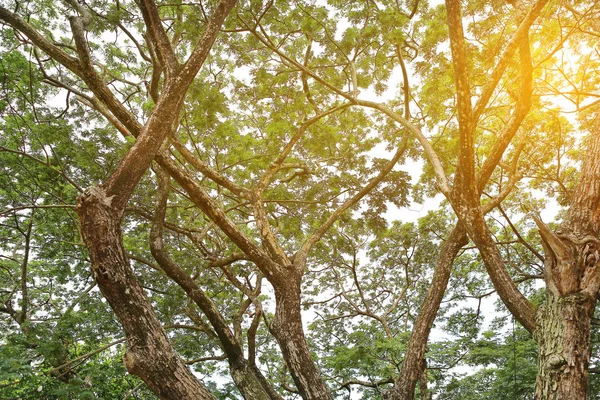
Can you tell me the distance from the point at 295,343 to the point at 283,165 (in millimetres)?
2731

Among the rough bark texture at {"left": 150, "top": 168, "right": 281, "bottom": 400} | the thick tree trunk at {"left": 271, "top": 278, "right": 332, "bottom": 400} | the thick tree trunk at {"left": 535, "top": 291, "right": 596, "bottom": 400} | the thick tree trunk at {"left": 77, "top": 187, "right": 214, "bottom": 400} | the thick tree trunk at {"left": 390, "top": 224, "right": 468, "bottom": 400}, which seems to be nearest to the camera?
the thick tree trunk at {"left": 77, "top": 187, "right": 214, "bottom": 400}

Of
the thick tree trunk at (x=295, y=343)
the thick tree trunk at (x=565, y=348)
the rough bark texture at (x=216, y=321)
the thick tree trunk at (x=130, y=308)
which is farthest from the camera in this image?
the rough bark texture at (x=216, y=321)

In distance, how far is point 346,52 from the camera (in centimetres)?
575

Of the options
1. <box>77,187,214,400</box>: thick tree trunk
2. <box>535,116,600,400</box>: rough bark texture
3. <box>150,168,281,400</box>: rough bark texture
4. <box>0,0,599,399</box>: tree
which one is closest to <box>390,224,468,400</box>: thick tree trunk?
<box>0,0,599,399</box>: tree

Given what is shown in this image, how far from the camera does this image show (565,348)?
2.88m

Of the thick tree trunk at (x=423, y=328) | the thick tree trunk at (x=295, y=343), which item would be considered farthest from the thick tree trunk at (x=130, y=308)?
the thick tree trunk at (x=423, y=328)

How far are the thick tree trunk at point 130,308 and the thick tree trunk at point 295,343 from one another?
1.50 meters

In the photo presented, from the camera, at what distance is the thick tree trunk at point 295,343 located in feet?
12.2

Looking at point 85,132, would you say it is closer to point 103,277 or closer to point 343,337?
point 103,277

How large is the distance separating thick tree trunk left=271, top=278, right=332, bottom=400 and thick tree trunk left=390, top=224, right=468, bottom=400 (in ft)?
3.14

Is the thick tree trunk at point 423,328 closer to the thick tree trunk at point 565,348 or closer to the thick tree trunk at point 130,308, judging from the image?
the thick tree trunk at point 565,348

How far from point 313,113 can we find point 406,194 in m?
2.29

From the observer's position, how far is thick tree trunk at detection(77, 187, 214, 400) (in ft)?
7.73

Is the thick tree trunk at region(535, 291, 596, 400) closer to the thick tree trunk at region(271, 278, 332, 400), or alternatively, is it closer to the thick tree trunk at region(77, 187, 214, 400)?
the thick tree trunk at region(271, 278, 332, 400)
